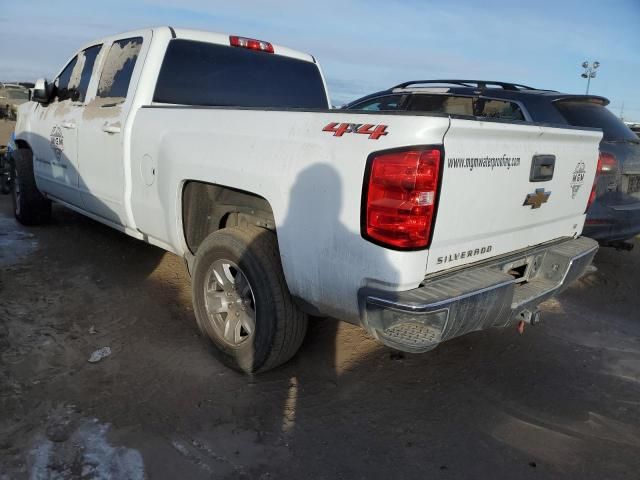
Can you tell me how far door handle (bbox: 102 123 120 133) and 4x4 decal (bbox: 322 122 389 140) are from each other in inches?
Result: 82.0

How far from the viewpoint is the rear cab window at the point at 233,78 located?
4109 millimetres

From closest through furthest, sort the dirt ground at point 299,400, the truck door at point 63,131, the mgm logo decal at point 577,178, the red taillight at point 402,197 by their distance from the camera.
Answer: the red taillight at point 402,197 < the dirt ground at point 299,400 < the mgm logo decal at point 577,178 < the truck door at point 63,131

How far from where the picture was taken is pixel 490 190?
267 centimetres

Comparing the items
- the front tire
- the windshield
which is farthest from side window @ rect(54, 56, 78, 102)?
the windshield

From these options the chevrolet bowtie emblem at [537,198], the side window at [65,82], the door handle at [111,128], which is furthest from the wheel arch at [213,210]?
the side window at [65,82]

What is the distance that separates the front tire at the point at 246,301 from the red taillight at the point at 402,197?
0.77 metres

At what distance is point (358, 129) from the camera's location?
242 centimetres

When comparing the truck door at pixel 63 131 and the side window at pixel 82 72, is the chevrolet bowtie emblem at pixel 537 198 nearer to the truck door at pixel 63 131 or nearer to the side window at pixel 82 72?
the truck door at pixel 63 131

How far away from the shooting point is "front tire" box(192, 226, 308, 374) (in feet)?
9.64

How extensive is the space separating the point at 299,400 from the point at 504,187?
63.6 inches

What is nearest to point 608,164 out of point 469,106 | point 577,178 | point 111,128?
point 469,106

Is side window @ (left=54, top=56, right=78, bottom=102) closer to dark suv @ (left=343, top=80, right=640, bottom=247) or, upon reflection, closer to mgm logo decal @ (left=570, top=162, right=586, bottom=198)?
dark suv @ (left=343, top=80, right=640, bottom=247)

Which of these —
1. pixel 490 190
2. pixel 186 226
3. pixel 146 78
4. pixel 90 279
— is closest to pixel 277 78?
pixel 146 78

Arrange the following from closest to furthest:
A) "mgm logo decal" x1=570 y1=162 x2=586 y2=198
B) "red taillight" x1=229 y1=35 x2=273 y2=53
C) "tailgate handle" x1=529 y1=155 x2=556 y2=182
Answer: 1. "tailgate handle" x1=529 y1=155 x2=556 y2=182
2. "mgm logo decal" x1=570 y1=162 x2=586 y2=198
3. "red taillight" x1=229 y1=35 x2=273 y2=53
